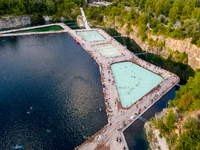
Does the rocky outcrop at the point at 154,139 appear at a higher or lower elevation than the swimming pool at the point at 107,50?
lower

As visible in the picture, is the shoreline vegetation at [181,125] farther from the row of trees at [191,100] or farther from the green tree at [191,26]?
the green tree at [191,26]

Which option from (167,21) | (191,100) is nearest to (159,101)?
(191,100)

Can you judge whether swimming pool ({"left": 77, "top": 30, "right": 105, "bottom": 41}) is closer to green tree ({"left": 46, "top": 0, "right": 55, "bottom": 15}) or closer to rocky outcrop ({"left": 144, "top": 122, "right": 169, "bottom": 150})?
green tree ({"left": 46, "top": 0, "right": 55, "bottom": 15})

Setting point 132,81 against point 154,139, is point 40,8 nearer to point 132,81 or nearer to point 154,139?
point 132,81

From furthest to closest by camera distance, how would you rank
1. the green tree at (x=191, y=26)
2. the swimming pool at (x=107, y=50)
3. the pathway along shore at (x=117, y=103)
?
the swimming pool at (x=107, y=50), the green tree at (x=191, y=26), the pathway along shore at (x=117, y=103)

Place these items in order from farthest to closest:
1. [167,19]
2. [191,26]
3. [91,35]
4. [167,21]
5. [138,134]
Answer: [91,35] < [167,19] < [167,21] < [191,26] < [138,134]

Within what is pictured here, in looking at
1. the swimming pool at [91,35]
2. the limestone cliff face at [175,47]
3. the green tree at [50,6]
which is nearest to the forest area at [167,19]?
the limestone cliff face at [175,47]

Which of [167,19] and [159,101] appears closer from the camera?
[159,101]
